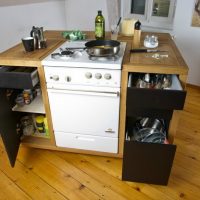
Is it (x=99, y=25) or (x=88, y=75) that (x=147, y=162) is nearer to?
(x=88, y=75)

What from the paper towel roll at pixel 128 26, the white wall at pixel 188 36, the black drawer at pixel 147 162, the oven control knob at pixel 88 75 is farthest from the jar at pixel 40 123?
the white wall at pixel 188 36

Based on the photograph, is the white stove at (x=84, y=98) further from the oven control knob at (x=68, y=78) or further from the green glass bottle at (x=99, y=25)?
the green glass bottle at (x=99, y=25)

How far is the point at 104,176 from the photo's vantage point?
1.56 meters

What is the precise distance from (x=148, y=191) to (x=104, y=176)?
0.33 metres

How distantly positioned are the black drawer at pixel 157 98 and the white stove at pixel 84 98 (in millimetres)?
166

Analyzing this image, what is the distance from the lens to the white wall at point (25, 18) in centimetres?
238

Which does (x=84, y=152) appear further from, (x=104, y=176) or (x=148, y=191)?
(x=148, y=191)

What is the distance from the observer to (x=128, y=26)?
5.99 feet

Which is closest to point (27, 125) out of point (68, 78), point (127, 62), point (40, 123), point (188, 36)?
point (40, 123)

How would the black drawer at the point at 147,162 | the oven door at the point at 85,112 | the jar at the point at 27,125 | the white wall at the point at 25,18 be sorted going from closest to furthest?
1. the black drawer at the point at 147,162
2. the oven door at the point at 85,112
3. the jar at the point at 27,125
4. the white wall at the point at 25,18

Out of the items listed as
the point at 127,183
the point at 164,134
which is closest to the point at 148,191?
the point at 127,183

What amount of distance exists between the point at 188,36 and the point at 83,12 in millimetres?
1635

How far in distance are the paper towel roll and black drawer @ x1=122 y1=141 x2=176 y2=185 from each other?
1.05 meters

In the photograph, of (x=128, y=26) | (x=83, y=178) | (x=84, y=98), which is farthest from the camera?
(x=128, y=26)
